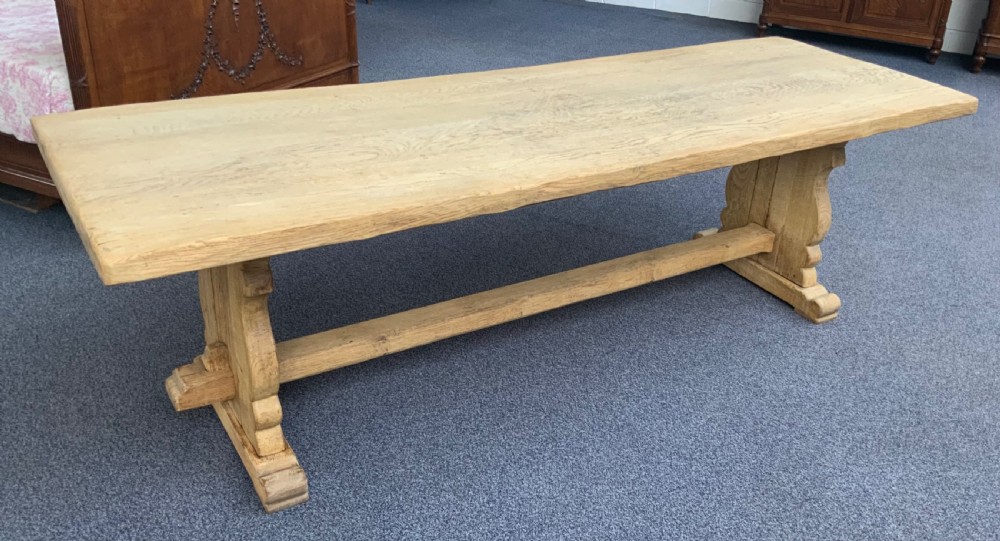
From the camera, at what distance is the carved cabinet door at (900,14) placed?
14.4 feet

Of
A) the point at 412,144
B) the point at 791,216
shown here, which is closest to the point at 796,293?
the point at 791,216

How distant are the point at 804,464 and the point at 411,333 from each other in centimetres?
82

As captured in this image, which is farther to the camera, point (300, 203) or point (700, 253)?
point (700, 253)

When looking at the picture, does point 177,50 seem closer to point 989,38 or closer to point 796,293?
point 796,293

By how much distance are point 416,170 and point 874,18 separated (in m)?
3.90

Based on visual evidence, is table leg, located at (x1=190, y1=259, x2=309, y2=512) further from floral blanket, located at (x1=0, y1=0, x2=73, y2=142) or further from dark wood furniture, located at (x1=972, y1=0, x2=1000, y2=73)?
dark wood furniture, located at (x1=972, y1=0, x2=1000, y2=73)

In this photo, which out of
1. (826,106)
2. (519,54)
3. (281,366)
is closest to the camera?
(281,366)

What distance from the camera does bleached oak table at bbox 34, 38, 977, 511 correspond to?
1289 mm

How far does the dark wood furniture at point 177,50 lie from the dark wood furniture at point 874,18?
2657 millimetres

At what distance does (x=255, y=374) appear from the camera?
1546 mm

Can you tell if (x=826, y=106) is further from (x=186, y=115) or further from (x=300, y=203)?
(x=186, y=115)

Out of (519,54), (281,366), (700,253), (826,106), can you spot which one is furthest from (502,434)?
(519,54)

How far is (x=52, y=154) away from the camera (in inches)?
56.3

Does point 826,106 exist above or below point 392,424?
above
